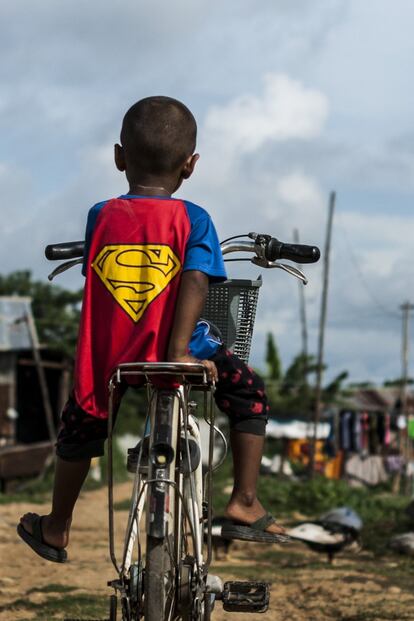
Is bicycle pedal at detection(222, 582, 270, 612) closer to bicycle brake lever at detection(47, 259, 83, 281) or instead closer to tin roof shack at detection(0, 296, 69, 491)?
bicycle brake lever at detection(47, 259, 83, 281)

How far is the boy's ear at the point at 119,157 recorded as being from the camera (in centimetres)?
364

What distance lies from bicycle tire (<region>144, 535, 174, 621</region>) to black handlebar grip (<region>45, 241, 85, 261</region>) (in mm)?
1214

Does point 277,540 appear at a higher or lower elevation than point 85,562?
higher

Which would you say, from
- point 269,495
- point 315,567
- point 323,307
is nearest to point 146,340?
point 315,567

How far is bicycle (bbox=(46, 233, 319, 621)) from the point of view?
323cm

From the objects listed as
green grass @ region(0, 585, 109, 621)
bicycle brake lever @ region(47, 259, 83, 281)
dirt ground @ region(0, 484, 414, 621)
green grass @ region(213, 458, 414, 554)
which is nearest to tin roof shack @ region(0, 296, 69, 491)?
green grass @ region(213, 458, 414, 554)

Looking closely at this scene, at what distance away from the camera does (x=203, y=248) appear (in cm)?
344

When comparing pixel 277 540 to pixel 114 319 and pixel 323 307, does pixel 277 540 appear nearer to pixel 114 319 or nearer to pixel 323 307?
pixel 114 319

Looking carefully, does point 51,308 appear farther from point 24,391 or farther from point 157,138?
point 157,138

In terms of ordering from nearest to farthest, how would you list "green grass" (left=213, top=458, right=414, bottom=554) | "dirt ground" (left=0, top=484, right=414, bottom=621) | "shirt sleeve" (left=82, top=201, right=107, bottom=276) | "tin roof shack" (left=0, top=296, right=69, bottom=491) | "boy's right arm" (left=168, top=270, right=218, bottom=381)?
"boy's right arm" (left=168, top=270, right=218, bottom=381), "shirt sleeve" (left=82, top=201, right=107, bottom=276), "dirt ground" (left=0, top=484, right=414, bottom=621), "green grass" (left=213, top=458, right=414, bottom=554), "tin roof shack" (left=0, top=296, right=69, bottom=491)

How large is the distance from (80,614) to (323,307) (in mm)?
25838

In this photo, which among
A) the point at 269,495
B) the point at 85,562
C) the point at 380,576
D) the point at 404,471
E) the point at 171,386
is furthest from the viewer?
the point at 404,471

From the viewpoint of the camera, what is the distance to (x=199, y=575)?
3.46 m

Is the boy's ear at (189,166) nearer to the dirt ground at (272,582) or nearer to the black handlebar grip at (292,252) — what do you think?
the black handlebar grip at (292,252)
